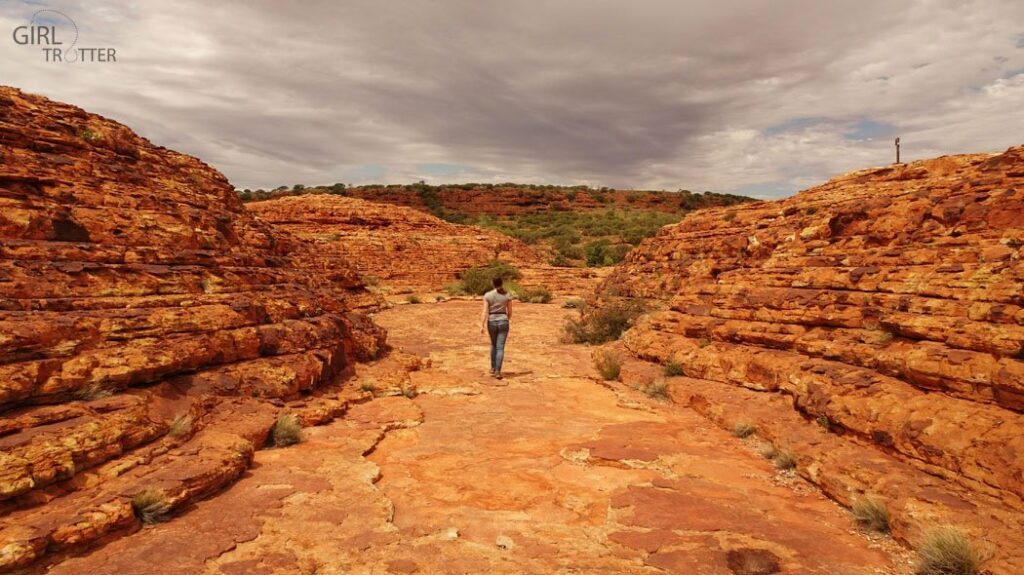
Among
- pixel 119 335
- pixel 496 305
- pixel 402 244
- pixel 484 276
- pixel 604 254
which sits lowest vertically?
pixel 119 335

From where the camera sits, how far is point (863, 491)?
4.17 metres

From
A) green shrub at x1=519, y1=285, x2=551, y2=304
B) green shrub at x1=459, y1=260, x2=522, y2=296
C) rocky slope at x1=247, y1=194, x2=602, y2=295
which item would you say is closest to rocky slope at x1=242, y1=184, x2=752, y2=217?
rocky slope at x1=247, y1=194, x2=602, y2=295

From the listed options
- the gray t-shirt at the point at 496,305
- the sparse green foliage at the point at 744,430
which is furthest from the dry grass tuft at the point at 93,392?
the sparse green foliage at the point at 744,430

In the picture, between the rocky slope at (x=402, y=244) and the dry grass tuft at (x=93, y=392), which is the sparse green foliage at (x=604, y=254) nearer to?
the rocky slope at (x=402, y=244)

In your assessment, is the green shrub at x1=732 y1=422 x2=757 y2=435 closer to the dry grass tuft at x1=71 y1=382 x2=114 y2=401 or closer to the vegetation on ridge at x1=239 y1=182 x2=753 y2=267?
the dry grass tuft at x1=71 y1=382 x2=114 y2=401

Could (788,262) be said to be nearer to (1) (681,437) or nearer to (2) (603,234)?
(1) (681,437)

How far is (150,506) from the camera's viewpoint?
355 cm

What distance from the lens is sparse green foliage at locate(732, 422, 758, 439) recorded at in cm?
592

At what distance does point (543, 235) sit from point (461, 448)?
44533 mm

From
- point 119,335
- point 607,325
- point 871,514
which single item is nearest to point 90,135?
point 119,335

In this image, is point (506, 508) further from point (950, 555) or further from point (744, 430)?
point (744, 430)

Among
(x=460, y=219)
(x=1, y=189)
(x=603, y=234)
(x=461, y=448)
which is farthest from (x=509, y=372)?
(x=460, y=219)

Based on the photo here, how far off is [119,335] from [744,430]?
624 cm

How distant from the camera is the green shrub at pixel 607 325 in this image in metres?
12.2
